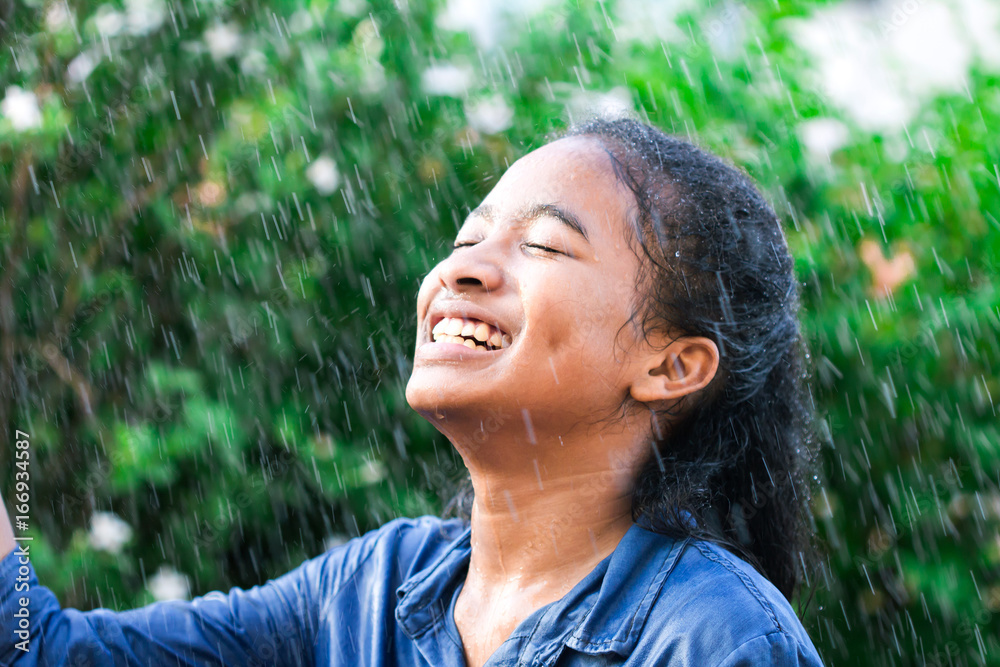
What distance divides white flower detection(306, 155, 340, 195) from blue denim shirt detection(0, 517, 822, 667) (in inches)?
44.4

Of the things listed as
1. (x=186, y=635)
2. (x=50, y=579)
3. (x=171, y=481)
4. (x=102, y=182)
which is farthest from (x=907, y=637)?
(x=102, y=182)

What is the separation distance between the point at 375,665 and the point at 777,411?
3.90 feet

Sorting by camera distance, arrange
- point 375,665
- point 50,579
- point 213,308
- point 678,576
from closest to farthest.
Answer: point 678,576 → point 375,665 → point 50,579 → point 213,308

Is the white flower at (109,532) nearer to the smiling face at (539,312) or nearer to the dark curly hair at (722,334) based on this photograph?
the smiling face at (539,312)

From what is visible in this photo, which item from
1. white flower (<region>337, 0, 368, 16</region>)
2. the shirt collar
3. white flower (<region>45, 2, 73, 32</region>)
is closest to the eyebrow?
the shirt collar

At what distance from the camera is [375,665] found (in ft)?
6.28

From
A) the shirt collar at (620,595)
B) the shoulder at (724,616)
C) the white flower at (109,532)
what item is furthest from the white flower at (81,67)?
the shoulder at (724,616)

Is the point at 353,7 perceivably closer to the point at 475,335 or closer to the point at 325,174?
the point at 325,174

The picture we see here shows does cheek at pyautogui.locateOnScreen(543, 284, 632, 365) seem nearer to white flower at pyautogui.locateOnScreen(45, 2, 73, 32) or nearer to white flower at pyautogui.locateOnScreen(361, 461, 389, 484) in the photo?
white flower at pyautogui.locateOnScreen(361, 461, 389, 484)

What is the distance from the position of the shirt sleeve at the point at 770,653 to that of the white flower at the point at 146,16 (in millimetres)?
2565

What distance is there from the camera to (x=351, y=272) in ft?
8.99

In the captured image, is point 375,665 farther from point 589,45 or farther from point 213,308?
point 589,45

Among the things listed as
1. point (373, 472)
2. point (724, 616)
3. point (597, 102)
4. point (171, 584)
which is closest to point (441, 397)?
point (724, 616)

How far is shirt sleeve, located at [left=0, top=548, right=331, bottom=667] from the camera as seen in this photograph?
182 centimetres
